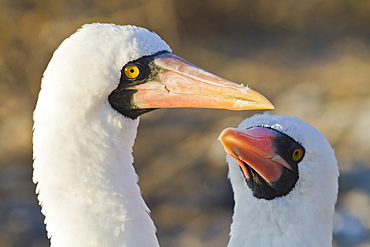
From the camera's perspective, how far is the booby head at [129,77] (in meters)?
2.46

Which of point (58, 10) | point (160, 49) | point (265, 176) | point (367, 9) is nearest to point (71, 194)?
A: point (160, 49)

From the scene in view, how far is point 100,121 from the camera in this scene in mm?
2529

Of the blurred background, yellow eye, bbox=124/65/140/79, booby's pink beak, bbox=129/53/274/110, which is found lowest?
booby's pink beak, bbox=129/53/274/110

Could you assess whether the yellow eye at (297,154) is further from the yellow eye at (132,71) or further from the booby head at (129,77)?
the yellow eye at (132,71)

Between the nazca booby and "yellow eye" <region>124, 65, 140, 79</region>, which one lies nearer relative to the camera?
"yellow eye" <region>124, 65, 140, 79</region>

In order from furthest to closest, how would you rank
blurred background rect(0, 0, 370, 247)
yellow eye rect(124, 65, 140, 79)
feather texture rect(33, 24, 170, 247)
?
blurred background rect(0, 0, 370, 247) → yellow eye rect(124, 65, 140, 79) → feather texture rect(33, 24, 170, 247)

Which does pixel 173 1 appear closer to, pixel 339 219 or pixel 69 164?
pixel 339 219

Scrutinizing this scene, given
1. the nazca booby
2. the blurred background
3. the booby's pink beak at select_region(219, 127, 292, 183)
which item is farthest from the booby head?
the blurred background

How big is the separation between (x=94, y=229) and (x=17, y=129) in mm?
5879

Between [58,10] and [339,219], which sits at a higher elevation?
[58,10]

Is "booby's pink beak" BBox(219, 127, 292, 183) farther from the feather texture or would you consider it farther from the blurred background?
the blurred background

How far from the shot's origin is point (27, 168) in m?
7.67

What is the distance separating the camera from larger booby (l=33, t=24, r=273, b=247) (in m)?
2.46

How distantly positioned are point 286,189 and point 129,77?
1223 mm
